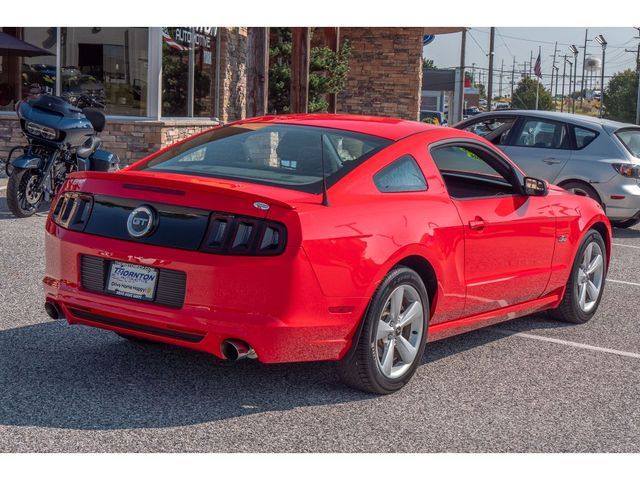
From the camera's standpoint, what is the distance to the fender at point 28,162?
37.6ft

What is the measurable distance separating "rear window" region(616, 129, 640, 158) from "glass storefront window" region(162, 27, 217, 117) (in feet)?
30.4

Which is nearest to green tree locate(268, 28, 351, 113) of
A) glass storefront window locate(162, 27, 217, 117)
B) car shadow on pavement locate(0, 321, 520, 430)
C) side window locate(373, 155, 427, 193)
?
glass storefront window locate(162, 27, 217, 117)

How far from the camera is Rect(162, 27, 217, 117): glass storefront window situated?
2017cm

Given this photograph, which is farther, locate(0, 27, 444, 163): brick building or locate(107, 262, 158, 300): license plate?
locate(0, 27, 444, 163): brick building

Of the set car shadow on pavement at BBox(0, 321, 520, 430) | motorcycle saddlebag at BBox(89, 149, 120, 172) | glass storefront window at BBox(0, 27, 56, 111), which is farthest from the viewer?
glass storefront window at BBox(0, 27, 56, 111)

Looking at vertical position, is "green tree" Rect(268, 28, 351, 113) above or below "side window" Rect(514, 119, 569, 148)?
above

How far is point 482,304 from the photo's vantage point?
6438 millimetres

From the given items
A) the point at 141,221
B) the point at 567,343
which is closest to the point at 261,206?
the point at 141,221

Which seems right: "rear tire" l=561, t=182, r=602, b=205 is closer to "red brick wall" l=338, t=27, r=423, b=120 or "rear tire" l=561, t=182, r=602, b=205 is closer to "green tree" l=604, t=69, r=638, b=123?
"red brick wall" l=338, t=27, r=423, b=120

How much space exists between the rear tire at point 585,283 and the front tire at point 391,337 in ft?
7.11

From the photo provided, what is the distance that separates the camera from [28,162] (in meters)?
11.5

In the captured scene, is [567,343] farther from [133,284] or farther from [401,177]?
[133,284]

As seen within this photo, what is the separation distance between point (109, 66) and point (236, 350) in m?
15.3

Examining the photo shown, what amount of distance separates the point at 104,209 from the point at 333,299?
1.26m
